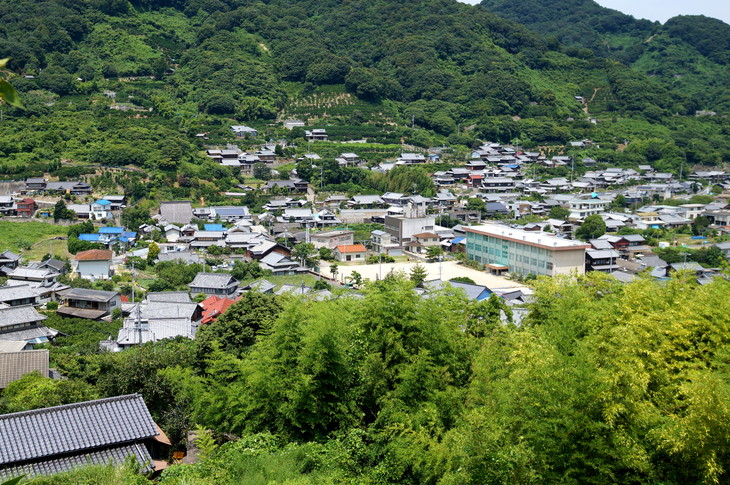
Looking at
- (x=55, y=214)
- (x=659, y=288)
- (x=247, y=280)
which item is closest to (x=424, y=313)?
(x=659, y=288)

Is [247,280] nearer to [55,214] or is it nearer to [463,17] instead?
[55,214]

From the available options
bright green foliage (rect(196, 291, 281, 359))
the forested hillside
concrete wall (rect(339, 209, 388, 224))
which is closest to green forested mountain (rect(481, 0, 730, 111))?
concrete wall (rect(339, 209, 388, 224))

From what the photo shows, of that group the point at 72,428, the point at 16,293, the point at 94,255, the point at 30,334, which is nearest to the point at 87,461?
the point at 72,428

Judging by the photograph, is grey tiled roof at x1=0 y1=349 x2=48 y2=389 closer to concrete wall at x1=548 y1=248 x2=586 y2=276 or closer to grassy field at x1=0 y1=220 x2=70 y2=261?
grassy field at x1=0 y1=220 x2=70 y2=261

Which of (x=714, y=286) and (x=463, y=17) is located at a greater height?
(x=463, y=17)

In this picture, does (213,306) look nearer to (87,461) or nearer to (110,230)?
(110,230)

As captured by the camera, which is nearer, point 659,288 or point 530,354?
point 530,354

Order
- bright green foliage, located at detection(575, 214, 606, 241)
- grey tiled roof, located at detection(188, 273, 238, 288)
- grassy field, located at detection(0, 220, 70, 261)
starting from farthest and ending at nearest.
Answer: bright green foliage, located at detection(575, 214, 606, 241), grassy field, located at detection(0, 220, 70, 261), grey tiled roof, located at detection(188, 273, 238, 288)
